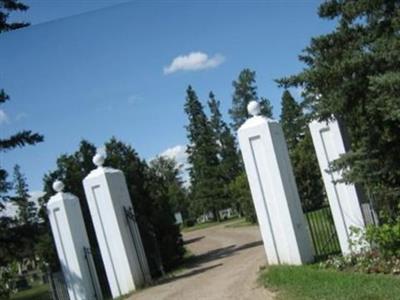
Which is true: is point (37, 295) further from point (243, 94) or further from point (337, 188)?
point (243, 94)

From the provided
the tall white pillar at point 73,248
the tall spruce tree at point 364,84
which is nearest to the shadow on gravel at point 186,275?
the tall white pillar at point 73,248

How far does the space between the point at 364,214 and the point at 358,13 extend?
3715 mm

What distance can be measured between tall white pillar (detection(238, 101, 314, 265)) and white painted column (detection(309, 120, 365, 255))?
2.18ft

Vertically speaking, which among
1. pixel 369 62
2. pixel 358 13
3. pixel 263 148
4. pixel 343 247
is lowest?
pixel 343 247

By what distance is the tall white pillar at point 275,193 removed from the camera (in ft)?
36.3

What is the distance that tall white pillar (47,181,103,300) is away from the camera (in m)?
12.9

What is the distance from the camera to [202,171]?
58.7 metres

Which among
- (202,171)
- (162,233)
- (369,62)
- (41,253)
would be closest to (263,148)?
(369,62)

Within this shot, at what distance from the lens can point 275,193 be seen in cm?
1114

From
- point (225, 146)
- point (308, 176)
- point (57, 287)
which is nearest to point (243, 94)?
point (225, 146)

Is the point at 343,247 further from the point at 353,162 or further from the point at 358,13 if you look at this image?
the point at 358,13

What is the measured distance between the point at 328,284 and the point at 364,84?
3.08 metres

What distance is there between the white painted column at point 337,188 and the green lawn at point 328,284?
1458mm

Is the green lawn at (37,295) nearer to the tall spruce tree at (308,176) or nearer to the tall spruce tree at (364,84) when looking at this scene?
the tall spruce tree at (308,176)
